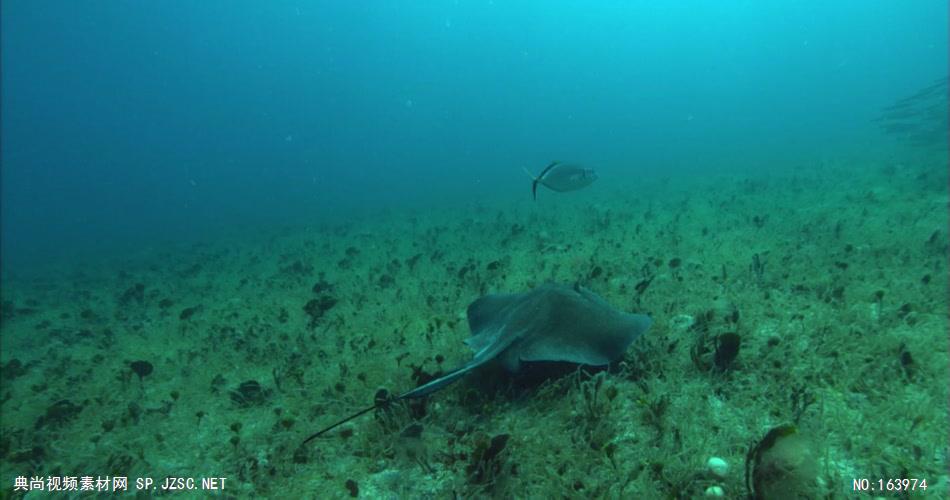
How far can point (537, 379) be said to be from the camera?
4.18 m

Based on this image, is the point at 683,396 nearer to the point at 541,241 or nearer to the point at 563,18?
the point at 541,241

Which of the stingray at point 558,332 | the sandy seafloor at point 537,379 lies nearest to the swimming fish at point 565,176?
the sandy seafloor at point 537,379

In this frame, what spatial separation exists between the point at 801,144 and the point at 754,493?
42654mm

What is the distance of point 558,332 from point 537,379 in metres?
0.57

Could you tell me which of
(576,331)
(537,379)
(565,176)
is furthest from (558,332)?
(565,176)

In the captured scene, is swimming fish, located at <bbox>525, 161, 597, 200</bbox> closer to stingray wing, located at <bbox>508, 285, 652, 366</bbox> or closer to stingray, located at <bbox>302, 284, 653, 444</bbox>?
stingray, located at <bbox>302, 284, 653, 444</bbox>

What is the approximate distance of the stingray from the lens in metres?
3.74

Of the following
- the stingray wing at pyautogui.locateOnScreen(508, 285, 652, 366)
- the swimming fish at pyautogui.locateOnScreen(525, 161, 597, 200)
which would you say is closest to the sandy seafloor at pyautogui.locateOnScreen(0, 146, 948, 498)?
the stingray wing at pyautogui.locateOnScreen(508, 285, 652, 366)

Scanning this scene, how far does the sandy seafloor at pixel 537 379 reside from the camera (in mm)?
3178

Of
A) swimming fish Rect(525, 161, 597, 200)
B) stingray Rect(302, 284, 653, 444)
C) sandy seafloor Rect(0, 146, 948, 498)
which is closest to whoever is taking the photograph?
sandy seafloor Rect(0, 146, 948, 498)

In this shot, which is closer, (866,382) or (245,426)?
(866,382)

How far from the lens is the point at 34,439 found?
4734 millimetres

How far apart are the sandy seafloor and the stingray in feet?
1.06

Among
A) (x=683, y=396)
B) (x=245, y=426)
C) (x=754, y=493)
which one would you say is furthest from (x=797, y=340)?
(x=245, y=426)
